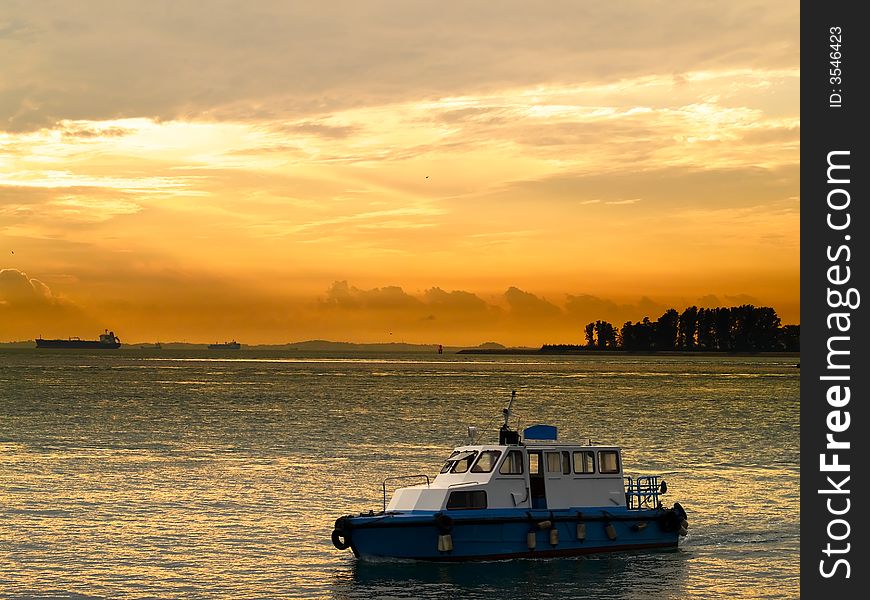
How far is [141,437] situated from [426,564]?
179 feet

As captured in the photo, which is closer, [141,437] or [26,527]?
[26,527]

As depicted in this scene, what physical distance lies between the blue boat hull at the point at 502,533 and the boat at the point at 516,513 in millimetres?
32

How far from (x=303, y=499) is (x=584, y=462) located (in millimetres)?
17112

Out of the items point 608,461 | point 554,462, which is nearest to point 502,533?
point 554,462

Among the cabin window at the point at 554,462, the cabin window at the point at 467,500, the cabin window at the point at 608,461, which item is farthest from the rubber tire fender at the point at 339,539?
the cabin window at the point at 608,461

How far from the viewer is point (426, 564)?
119 feet

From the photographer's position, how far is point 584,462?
3962cm

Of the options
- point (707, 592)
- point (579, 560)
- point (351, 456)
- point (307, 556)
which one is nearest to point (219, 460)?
point (351, 456)

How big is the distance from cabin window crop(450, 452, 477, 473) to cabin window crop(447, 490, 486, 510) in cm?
145

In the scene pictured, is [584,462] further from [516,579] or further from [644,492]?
[516,579]

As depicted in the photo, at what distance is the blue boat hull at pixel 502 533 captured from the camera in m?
36.0

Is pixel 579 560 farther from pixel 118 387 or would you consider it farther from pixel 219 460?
pixel 118 387

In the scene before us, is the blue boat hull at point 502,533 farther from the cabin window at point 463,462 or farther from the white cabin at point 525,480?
the cabin window at point 463,462
